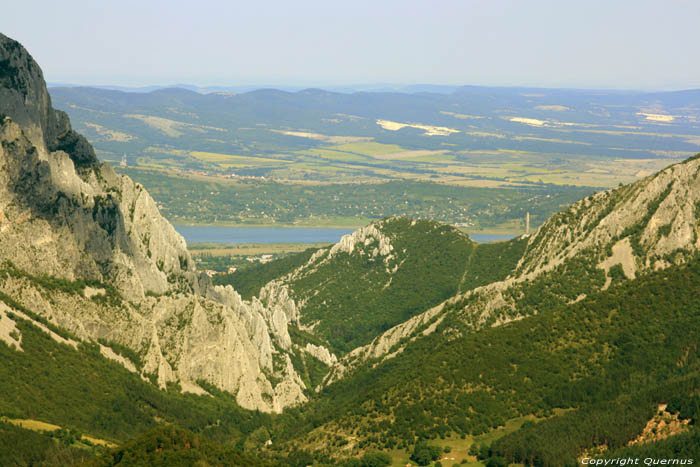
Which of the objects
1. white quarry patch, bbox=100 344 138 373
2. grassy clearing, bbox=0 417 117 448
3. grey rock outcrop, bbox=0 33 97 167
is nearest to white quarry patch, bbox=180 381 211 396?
white quarry patch, bbox=100 344 138 373

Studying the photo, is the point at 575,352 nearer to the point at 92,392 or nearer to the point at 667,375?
the point at 667,375

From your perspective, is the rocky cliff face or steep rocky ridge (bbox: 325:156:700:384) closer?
the rocky cliff face

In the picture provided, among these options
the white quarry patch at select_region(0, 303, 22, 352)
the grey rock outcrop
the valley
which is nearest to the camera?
the valley

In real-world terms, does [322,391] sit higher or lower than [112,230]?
lower

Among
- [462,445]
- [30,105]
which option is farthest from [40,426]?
[30,105]

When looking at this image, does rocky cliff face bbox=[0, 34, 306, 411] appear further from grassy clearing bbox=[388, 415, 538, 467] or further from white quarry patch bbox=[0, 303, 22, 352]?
grassy clearing bbox=[388, 415, 538, 467]

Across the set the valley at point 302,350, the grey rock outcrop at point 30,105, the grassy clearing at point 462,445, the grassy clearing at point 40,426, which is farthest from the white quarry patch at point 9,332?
the grassy clearing at point 462,445

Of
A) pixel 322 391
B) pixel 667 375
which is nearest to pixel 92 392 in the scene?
pixel 322 391
